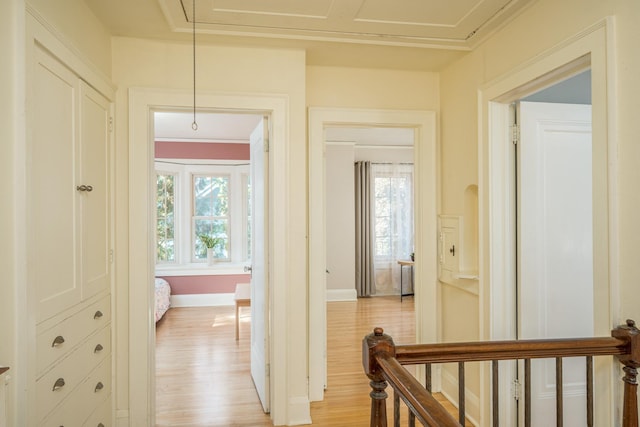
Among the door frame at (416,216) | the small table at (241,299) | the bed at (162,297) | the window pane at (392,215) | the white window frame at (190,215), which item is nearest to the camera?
the door frame at (416,216)

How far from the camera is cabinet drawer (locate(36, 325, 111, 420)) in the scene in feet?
5.44

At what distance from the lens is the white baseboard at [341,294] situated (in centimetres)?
664

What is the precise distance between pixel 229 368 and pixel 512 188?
9.55 feet

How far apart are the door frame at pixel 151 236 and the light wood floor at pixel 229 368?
0.33 metres

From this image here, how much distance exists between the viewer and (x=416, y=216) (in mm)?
3197

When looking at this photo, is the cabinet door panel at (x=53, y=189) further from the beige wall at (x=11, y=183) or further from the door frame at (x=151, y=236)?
the door frame at (x=151, y=236)

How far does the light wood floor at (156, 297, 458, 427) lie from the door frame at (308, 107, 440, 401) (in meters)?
0.35

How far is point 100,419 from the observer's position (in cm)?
230

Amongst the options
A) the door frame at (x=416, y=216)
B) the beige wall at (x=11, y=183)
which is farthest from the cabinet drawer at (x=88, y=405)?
the door frame at (x=416, y=216)

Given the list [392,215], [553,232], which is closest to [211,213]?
[392,215]

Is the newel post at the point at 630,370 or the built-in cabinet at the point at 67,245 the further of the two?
the built-in cabinet at the point at 67,245

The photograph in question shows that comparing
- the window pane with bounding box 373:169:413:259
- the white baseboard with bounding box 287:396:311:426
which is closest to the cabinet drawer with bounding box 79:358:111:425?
the white baseboard with bounding box 287:396:311:426

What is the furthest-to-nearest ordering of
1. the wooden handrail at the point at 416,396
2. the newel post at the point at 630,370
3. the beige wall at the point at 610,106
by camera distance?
the beige wall at the point at 610,106, the newel post at the point at 630,370, the wooden handrail at the point at 416,396

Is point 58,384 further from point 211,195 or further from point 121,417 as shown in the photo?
point 211,195
